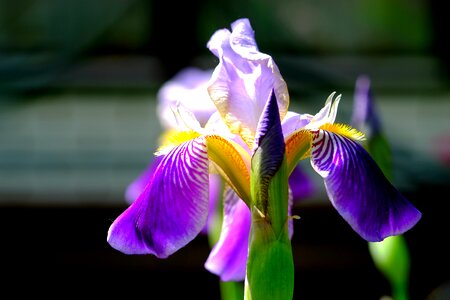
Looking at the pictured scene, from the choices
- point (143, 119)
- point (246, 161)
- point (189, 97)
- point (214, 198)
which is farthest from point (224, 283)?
point (143, 119)

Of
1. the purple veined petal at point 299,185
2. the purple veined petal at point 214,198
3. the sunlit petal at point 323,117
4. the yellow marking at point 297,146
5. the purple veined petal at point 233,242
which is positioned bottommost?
the purple veined petal at point 214,198

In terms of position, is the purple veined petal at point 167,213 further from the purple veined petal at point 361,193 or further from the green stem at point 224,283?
the green stem at point 224,283

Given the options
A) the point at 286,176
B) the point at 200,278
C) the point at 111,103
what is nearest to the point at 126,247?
the point at 286,176

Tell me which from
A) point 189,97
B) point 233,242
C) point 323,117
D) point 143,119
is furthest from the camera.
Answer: point 143,119

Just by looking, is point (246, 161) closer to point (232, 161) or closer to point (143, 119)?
point (232, 161)

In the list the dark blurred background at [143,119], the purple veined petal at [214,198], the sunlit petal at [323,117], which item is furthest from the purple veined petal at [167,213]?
the dark blurred background at [143,119]

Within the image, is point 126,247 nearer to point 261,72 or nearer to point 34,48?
point 261,72
